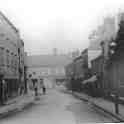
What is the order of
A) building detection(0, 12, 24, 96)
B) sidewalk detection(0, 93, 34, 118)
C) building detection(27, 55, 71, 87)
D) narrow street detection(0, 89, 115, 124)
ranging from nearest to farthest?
narrow street detection(0, 89, 115, 124), sidewalk detection(0, 93, 34, 118), building detection(0, 12, 24, 96), building detection(27, 55, 71, 87)

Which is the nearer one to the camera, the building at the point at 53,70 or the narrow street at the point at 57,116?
the narrow street at the point at 57,116

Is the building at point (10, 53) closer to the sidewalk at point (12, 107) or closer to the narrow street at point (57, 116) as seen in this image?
the sidewalk at point (12, 107)

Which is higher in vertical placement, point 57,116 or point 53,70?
point 53,70

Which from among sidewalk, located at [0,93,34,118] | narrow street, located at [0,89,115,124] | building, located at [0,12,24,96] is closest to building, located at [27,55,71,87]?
building, located at [0,12,24,96]

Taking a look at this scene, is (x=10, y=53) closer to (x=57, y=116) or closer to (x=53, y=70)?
(x=57, y=116)

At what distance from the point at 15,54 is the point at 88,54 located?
51.0 ft

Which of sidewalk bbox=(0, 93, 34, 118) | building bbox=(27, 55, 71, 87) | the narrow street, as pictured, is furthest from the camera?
building bbox=(27, 55, 71, 87)

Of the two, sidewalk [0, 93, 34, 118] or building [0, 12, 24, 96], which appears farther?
building [0, 12, 24, 96]

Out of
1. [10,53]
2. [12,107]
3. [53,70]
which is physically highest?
[10,53]

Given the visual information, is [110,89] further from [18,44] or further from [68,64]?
[68,64]

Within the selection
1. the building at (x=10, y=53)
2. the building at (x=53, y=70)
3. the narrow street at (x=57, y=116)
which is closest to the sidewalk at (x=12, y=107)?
the narrow street at (x=57, y=116)

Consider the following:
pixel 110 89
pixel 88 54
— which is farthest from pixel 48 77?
pixel 110 89

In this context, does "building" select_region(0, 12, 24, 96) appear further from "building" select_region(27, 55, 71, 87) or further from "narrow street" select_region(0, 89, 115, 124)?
"building" select_region(27, 55, 71, 87)

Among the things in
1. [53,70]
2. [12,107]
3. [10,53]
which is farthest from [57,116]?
[53,70]
